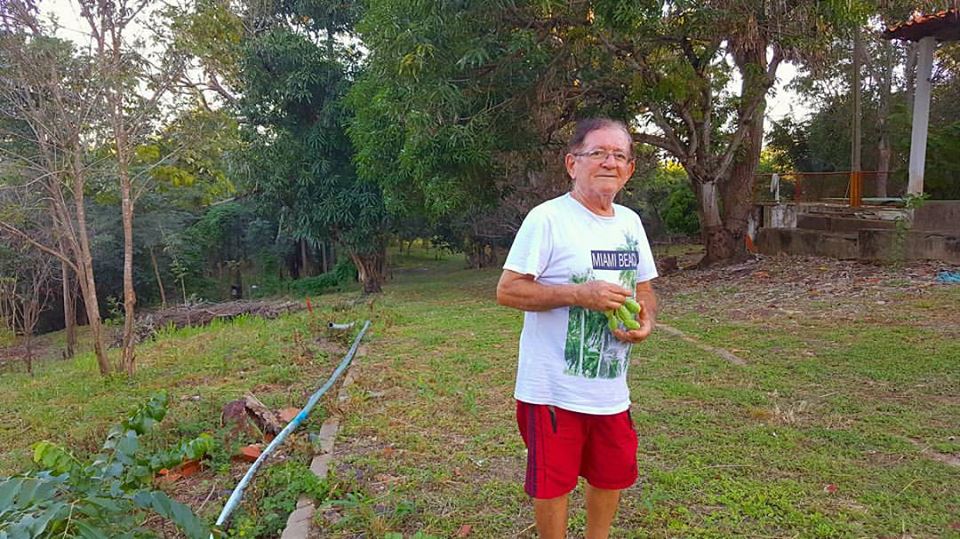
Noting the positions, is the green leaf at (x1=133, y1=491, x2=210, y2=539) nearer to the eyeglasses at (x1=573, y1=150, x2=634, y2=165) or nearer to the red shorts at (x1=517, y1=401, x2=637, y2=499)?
the red shorts at (x1=517, y1=401, x2=637, y2=499)

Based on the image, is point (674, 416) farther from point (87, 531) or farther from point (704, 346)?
point (87, 531)

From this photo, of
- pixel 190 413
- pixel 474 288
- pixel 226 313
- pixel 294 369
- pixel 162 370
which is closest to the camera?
pixel 190 413

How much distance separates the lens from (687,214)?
19031 millimetres

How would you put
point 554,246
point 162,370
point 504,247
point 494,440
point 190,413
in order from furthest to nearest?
point 504,247
point 162,370
point 190,413
point 494,440
point 554,246

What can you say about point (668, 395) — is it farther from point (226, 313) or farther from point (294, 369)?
point (226, 313)

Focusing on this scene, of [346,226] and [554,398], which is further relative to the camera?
[346,226]

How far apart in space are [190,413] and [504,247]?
18203 mm

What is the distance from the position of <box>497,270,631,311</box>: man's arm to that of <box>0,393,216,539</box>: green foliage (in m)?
1.08

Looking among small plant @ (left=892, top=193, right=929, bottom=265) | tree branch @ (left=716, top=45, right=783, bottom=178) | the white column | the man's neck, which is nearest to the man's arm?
the man's neck

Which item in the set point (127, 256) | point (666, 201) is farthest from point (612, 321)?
point (666, 201)

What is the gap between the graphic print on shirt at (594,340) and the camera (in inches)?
77.6

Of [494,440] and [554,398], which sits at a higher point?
[554,398]

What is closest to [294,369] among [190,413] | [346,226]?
[190,413]

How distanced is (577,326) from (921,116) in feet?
35.2
